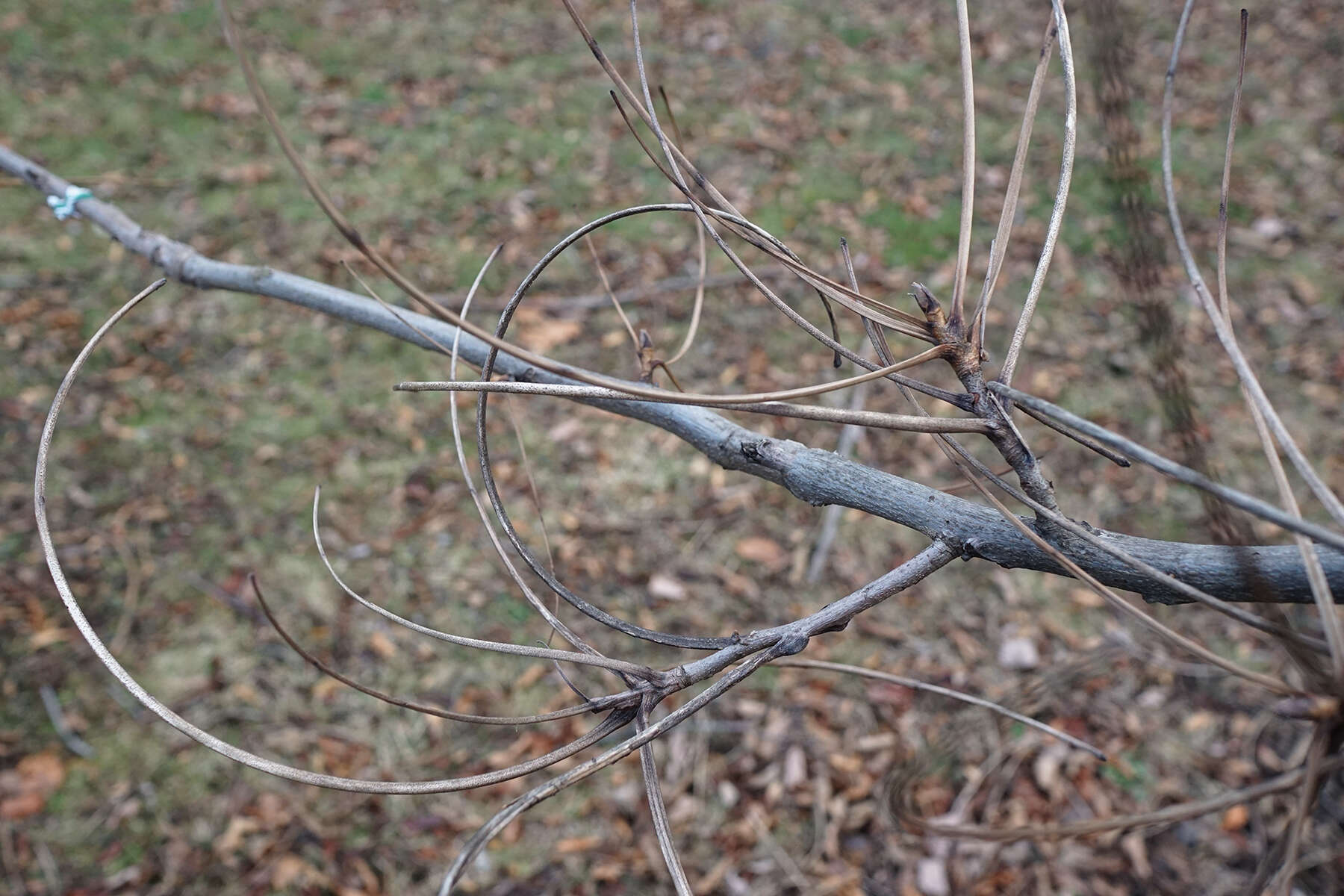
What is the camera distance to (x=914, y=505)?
628 mm

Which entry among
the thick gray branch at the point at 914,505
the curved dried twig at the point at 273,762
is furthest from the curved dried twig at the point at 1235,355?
the curved dried twig at the point at 273,762

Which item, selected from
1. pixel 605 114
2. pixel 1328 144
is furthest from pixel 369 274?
pixel 1328 144

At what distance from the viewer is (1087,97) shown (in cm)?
396

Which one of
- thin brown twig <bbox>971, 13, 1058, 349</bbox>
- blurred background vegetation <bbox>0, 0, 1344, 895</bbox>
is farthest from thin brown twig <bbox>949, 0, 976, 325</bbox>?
blurred background vegetation <bbox>0, 0, 1344, 895</bbox>

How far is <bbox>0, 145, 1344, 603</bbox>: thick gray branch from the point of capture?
1.70ft

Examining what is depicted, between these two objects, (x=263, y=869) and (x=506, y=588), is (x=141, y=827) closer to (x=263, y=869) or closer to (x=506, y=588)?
(x=263, y=869)

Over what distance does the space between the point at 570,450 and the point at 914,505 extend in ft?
7.96

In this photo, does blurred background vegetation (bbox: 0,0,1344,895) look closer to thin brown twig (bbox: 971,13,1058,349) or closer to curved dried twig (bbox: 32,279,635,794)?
thin brown twig (bbox: 971,13,1058,349)

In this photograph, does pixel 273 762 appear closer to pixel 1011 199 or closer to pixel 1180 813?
pixel 1180 813

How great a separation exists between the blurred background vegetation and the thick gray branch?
0.23 metres

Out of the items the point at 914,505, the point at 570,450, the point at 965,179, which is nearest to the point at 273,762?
the point at 914,505

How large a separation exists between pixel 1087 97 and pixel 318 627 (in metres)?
4.03

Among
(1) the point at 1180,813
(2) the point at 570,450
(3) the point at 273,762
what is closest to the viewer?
(1) the point at 1180,813

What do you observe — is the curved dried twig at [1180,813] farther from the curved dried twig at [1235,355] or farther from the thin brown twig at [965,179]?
the thin brown twig at [965,179]
